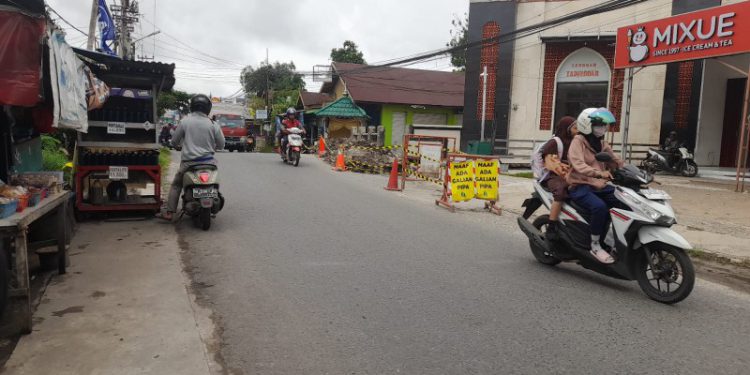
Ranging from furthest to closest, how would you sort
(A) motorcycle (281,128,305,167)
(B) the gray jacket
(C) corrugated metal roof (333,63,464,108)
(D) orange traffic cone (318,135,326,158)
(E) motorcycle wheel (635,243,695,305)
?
(C) corrugated metal roof (333,63,464,108) → (D) orange traffic cone (318,135,326,158) → (A) motorcycle (281,128,305,167) → (B) the gray jacket → (E) motorcycle wheel (635,243,695,305)

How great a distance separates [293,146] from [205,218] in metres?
10.4

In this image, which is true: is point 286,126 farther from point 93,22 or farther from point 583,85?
point 583,85

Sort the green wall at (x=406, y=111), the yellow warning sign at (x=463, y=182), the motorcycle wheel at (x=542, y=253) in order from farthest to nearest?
the green wall at (x=406, y=111) → the yellow warning sign at (x=463, y=182) → the motorcycle wheel at (x=542, y=253)

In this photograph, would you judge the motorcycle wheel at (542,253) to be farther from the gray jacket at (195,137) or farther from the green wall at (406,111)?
the green wall at (406,111)

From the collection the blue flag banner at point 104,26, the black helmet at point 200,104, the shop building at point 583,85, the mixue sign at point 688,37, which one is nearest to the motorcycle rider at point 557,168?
the black helmet at point 200,104

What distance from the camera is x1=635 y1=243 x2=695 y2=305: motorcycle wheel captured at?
475 cm

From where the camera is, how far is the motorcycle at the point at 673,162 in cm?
1680

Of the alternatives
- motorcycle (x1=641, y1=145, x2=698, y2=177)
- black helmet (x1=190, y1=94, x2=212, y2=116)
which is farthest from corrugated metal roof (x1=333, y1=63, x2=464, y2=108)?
black helmet (x1=190, y1=94, x2=212, y2=116)

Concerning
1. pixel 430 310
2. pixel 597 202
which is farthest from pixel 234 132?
pixel 430 310

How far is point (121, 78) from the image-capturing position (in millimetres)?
8320

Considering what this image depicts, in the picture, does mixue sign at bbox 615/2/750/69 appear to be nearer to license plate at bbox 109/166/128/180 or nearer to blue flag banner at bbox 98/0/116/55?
license plate at bbox 109/166/128/180

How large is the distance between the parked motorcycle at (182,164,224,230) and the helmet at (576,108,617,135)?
485cm

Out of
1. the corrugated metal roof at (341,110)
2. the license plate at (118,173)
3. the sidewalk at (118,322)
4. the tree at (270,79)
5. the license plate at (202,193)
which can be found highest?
the tree at (270,79)

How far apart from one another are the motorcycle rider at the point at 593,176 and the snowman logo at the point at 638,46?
451 inches
